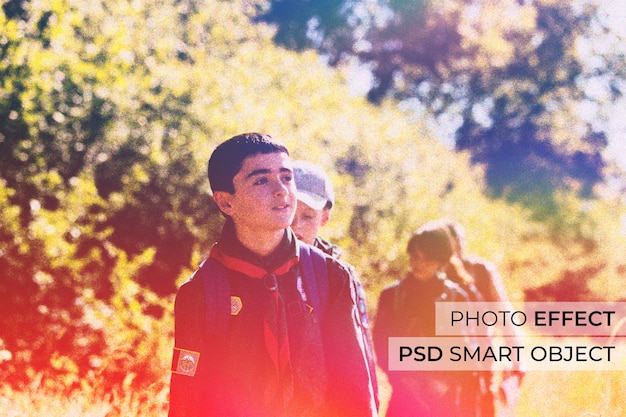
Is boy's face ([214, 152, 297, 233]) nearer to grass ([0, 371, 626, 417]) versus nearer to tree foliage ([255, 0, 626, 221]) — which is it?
grass ([0, 371, 626, 417])

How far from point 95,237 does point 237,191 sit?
480cm

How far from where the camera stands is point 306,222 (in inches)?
130

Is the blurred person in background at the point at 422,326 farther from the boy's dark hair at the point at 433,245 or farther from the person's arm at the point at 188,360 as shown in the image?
the person's arm at the point at 188,360

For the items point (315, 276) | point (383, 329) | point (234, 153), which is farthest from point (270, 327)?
point (383, 329)

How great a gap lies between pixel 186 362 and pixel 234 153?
683mm

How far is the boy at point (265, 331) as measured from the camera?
203cm

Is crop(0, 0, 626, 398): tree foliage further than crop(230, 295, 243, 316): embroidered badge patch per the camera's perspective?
Yes

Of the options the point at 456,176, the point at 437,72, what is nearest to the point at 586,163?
the point at 437,72

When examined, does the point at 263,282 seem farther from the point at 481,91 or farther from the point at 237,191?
the point at 481,91

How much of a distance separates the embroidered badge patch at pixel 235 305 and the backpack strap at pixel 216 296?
0.01 meters

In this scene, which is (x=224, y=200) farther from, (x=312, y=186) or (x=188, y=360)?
(x=312, y=186)

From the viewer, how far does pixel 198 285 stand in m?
2.12

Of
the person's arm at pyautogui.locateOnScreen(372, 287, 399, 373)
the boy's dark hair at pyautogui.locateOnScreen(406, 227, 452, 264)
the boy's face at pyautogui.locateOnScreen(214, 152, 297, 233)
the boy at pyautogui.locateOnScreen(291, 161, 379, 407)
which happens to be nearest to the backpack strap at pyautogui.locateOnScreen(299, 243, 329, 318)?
the boy's face at pyautogui.locateOnScreen(214, 152, 297, 233)

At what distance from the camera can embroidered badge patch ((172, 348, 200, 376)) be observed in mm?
2021
